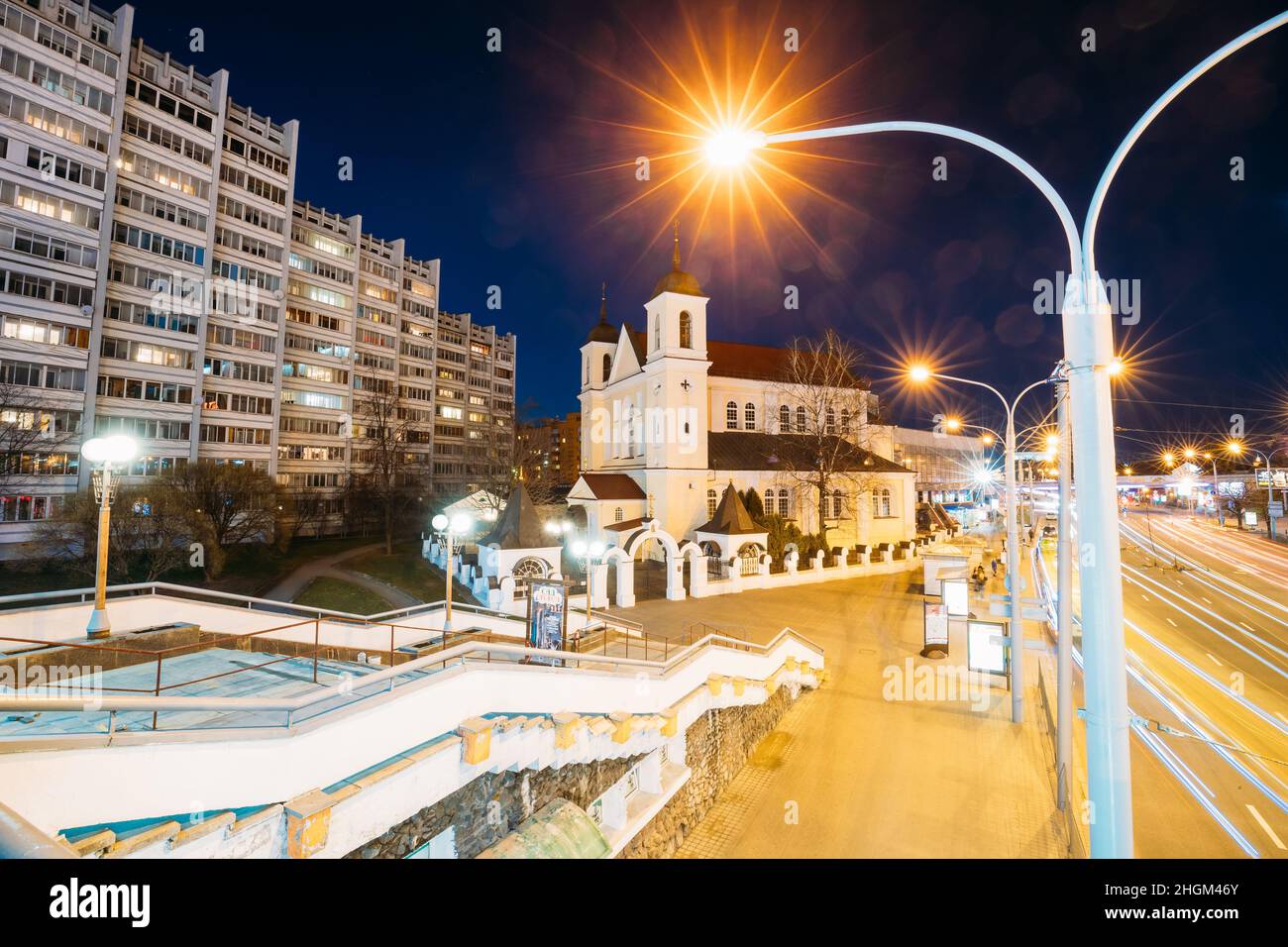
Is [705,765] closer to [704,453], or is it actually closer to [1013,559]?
[1013,559]

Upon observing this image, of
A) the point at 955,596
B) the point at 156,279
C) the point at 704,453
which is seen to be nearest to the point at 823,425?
the point at 704,453

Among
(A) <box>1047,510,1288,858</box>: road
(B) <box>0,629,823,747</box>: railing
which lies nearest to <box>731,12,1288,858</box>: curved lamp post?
(A) <box>1047,510,1288,858</box>: road

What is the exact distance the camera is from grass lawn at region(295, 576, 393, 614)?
22859mm

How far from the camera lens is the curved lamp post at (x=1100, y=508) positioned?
3568mm

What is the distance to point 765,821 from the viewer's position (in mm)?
12625

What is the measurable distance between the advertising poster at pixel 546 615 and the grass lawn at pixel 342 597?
11.6 meters

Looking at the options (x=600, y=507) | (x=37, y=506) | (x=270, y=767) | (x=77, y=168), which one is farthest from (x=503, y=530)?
(x=77, y=168)

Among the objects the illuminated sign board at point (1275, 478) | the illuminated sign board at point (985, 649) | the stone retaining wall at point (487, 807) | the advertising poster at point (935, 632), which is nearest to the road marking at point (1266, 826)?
the illuminated sign board at point (985, 649)

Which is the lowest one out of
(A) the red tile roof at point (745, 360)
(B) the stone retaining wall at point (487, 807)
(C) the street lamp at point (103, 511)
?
(B) the stone retaining wall at point (487, 807)

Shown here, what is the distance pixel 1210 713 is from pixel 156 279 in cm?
5639

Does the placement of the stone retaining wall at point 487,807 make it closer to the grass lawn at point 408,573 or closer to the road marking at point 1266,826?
the road marking at point 1266,826
